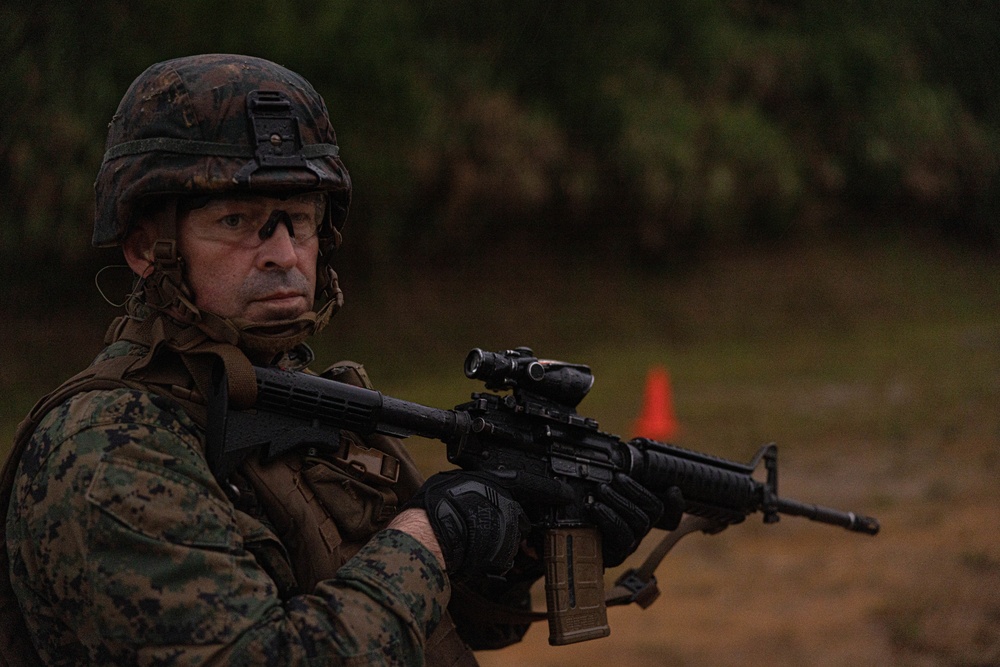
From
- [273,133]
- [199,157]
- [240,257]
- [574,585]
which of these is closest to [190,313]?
[240,257]

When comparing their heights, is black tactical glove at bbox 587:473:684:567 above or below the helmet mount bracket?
below

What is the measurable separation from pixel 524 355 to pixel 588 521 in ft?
1.71

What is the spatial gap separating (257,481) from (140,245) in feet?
2.04

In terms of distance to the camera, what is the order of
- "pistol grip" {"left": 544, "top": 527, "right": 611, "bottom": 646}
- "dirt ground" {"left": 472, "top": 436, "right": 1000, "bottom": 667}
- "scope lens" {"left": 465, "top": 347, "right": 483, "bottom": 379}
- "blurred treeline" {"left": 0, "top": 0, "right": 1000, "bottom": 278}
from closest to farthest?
1. "scope lens" {"left": 465, "top": 347, "right": 483, "bottom": 379}
2. "pistol grip" {"left": 544, "top": 527, "right": 611, "bottom": 646}
3. "dirt ground" {"left": 472, "top": 436, "right": 1000, "bottom": 667}
4. "blurred treeline" {"left": 0, "top": 0, "right": 1000, "bottom": 278}

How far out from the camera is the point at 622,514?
3.12m

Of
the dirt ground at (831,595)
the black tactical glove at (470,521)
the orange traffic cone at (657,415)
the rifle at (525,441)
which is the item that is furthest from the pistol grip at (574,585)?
the orange traffic cone at (657,415)

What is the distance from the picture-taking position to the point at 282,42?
11.1 metres

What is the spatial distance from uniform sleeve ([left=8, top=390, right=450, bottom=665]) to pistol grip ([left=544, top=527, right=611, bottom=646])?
0.75 metres

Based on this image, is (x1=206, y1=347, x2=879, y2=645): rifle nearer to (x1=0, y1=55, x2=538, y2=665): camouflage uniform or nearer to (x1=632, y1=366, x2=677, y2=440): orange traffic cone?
(x1=0, y1=55, x2=538, y2=665): camouflage uniform

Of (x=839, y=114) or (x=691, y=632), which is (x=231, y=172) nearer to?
(x=691, y=632)

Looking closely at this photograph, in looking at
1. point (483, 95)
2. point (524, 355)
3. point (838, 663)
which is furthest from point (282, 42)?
point (524, 355)

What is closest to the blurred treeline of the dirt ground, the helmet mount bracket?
the dirt ground

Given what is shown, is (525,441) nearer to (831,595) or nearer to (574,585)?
(574,585)

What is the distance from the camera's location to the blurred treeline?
1014cm
